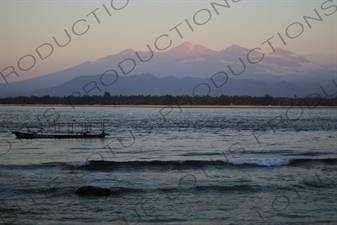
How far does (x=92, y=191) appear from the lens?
20.8 metres

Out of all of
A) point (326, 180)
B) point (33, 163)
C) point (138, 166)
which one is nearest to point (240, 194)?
point (326, 180)

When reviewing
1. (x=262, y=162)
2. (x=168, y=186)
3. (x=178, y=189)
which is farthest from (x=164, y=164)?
(x=178, y=189)

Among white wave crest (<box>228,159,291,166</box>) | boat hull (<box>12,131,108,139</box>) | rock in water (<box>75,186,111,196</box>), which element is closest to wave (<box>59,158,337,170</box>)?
white wave crest (<box>228,159,291,166</box>)

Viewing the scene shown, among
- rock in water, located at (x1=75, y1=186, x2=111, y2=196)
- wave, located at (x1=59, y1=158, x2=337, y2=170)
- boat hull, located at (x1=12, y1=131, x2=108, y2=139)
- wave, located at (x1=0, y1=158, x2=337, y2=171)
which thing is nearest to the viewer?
rock in water, located at (x1=75, y1=186, x2=111, y2=196)

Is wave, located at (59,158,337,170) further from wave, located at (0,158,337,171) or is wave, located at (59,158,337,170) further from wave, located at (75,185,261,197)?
wave, located at (75,185,261,197)

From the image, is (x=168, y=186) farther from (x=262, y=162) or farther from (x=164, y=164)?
(x=262, y=162)

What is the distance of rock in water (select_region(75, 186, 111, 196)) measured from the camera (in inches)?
815

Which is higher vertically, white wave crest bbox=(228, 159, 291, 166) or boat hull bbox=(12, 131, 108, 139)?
boat hull bbox=(12, 131, 108, 139)

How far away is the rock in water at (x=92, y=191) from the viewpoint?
2070 centimetres

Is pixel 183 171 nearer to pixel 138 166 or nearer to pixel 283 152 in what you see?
pixel 138 166

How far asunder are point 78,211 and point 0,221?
287 cm

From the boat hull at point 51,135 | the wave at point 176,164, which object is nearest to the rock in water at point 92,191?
the wave at point 176,164

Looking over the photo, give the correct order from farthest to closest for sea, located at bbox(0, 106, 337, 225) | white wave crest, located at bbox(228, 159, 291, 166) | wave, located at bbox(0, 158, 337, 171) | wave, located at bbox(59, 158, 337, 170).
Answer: white wave crest, located at bbox(228, 159, 291, 166)
wave, located at bbox(59, 158, 337, 170)
wave, located at bbox(0, 158, 337, 171)
sea, located at bbox(0, 106, 337, 225)

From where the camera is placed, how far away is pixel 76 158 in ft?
117
